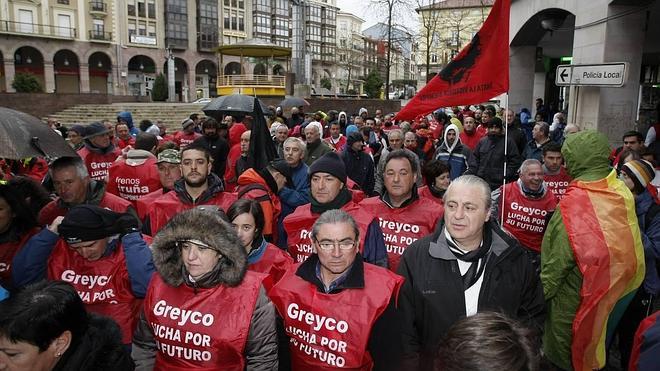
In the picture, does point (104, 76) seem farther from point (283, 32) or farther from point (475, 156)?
point (475, 156)

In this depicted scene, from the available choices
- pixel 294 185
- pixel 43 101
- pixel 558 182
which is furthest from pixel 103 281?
pixel 43 101

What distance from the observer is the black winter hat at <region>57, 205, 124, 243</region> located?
111 inches

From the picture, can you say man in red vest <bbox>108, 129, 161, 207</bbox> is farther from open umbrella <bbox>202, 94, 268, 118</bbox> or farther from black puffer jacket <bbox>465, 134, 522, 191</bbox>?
black puffer jacket <bbox>465, 134, 522, 191</bbox>

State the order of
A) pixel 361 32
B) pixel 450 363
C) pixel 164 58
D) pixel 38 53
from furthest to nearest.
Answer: pixel 361 32, pixel 164 58, pixel 38 53, pixel 450 363

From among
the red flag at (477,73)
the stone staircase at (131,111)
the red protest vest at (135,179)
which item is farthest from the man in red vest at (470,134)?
the stone staircase at (131,111)

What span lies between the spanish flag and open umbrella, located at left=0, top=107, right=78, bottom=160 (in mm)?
3400

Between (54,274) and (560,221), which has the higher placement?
(560,221)

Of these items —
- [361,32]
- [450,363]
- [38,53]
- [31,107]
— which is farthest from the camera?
[361,32]

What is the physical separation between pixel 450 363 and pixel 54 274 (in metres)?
2.59

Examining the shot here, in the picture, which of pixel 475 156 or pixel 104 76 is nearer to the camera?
pixel 475 156

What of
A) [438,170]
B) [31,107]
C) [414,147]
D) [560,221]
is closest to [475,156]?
[414,147]

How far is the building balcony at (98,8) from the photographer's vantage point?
46844 mm

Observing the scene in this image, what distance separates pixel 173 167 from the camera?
16.1ft

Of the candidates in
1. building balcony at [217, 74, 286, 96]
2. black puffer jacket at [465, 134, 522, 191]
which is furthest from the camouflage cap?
building balcony at [217, 74, 286, 96]
